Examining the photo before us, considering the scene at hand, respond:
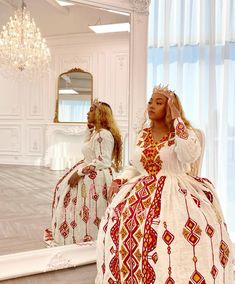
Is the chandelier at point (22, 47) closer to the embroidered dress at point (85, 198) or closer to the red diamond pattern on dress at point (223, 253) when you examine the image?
the embroidered dress at point (85, 198)

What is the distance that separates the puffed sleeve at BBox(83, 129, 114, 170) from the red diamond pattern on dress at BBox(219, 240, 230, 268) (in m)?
1.13

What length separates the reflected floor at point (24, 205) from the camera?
2.82 metres

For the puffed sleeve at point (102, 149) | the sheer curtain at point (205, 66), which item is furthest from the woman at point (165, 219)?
the sheer curtain at point (205, 66)

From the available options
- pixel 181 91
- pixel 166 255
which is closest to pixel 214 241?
pixel 166 255

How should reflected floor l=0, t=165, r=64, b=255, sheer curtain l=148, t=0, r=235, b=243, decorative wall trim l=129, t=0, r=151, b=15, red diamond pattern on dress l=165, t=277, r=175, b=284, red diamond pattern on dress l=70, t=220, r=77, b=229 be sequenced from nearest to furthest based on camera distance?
1. red diamond pattern on dress l=165, t=277, r=175, b=284
2. reflected floor l=0, t=165, r=64, b=255
3. red diamond pattern on dress l=70, t=220, r=77, b=229
4. decorative wall trim l=129, t=0, r=151, b=15
5. sheer curtain l=148, t=0, r=235, b=243

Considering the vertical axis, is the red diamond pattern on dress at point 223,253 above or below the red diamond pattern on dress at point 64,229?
above

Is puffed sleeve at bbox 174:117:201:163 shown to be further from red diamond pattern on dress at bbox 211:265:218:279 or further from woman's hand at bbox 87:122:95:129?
woman's hand at bbox 87:122:95:129

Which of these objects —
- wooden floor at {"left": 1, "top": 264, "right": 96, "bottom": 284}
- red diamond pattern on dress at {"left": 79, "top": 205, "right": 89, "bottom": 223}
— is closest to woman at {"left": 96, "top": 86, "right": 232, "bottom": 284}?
wooden floor at {"left": 1, "top": 264, "right": 96, "bottom": 284}

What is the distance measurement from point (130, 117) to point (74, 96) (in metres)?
0.51

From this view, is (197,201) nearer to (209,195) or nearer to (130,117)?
(209,195)

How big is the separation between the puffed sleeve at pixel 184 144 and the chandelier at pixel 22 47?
1.18 metres

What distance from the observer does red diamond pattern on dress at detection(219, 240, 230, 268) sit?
2117 mm

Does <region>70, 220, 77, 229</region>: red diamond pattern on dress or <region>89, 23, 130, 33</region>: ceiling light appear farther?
<region>70, 220, 77, 229</region>: red diamond pattern on dress

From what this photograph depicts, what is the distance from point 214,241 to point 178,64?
1673mm
